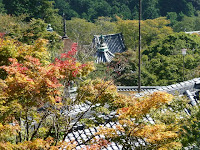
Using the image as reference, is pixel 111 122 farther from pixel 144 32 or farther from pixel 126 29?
pixel 126 29

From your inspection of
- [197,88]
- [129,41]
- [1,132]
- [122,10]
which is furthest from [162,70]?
[122,10]

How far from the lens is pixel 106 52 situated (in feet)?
96.9

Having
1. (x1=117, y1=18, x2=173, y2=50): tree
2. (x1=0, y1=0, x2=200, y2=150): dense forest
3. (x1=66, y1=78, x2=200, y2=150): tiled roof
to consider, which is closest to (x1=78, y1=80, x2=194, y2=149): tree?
(x1=0, y1=0, x2=200, y2=150): dense forest

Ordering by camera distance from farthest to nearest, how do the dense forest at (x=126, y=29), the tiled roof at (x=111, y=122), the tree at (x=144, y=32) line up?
the tree at (x=144, y=32) < the dense forest at (x=126, y=29) < the tiled roof at (x=111, y=122)

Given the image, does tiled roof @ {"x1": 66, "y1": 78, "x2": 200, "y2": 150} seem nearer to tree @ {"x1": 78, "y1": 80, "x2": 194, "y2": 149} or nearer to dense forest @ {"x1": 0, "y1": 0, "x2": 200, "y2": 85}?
tree @ {"x1": 78, "y1": 80, "x2": 194, "y2": 149}

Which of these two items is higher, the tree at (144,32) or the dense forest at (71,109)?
the dense forest at (71,109)

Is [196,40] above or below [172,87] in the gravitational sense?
below

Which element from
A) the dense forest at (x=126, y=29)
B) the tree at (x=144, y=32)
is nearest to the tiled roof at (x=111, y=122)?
the dense forest at (x=126, y=29)

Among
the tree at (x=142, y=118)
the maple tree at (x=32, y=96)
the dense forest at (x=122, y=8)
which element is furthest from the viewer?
the dense forest at (x=122, y=8)

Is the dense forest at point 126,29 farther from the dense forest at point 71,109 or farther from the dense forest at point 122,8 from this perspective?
the dense forest at point 71,109

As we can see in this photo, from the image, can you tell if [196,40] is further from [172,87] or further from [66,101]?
[66,101]

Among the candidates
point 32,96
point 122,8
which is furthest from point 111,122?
point 122,8

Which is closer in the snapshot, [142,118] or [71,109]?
[142,118]

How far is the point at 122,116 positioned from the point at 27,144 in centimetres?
203
